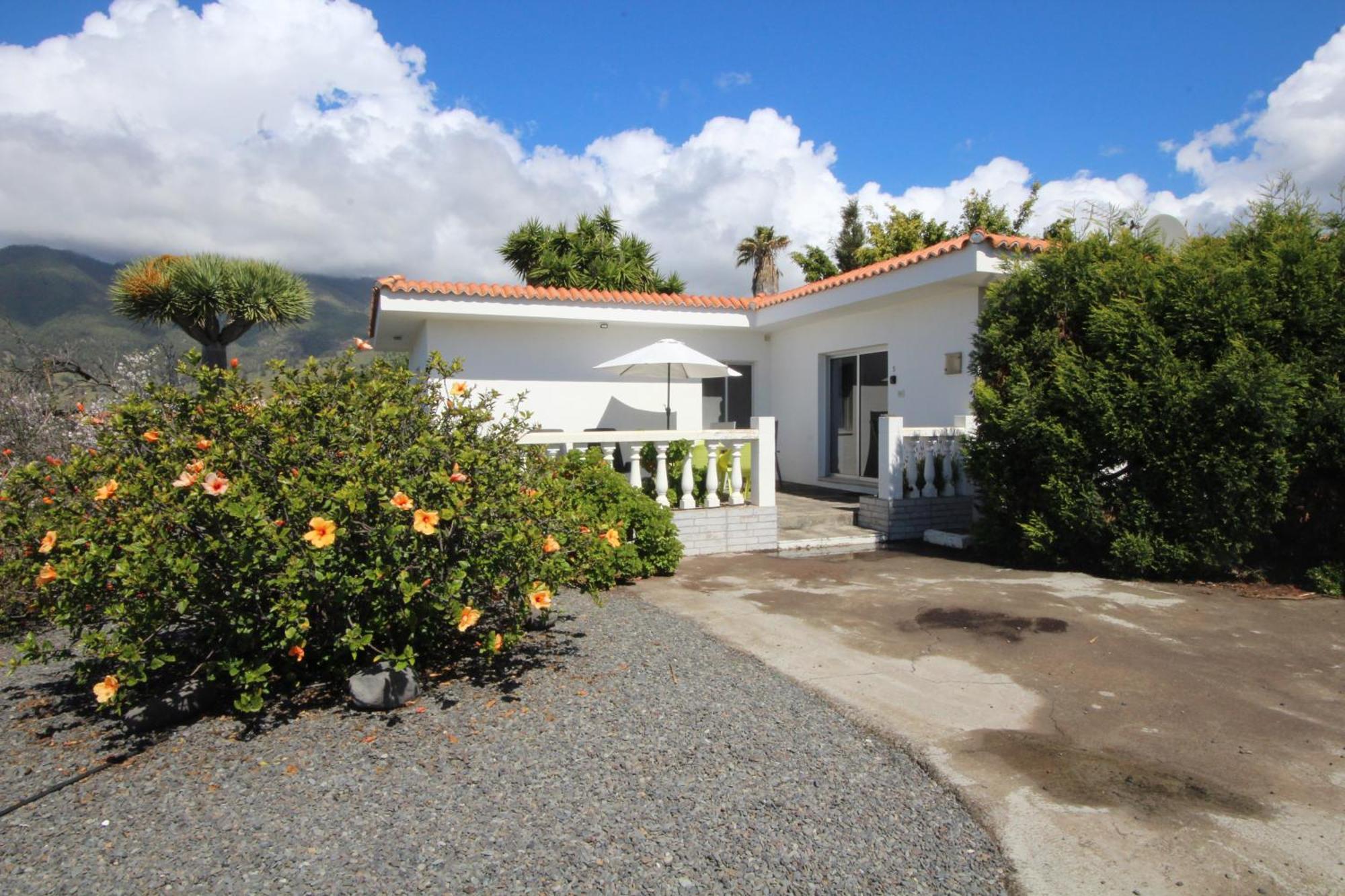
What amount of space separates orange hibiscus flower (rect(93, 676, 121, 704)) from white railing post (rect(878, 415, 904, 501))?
7739mm

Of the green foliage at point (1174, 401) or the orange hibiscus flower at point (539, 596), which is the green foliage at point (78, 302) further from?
the orange hibiscus flower at point (539, 596)

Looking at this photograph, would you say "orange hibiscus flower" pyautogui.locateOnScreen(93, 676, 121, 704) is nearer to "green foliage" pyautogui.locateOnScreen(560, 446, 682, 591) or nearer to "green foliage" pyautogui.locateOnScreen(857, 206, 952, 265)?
"green foliage" pyautogui.locateOnScreen(560, 446, 682, 591)

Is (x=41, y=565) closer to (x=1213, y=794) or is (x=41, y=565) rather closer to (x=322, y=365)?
(x=322, y=365)

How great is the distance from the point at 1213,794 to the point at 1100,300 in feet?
17.8

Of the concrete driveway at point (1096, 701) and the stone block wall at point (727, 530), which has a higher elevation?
the stone block wall at point (727, 530)

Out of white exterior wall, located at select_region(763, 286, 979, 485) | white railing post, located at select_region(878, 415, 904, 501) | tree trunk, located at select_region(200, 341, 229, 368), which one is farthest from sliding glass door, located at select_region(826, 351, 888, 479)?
tree trunk, located at select_region(200, 341, 229, 368)

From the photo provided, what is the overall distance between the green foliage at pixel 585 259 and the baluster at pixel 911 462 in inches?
496

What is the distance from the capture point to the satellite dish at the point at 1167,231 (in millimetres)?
8180

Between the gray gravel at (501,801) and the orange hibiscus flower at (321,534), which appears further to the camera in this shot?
the orange hibiscus flower at (321,534)

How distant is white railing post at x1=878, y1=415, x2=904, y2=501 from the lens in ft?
31.3

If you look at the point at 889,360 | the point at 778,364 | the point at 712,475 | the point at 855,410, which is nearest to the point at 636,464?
the point at 712,475

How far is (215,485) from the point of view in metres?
3.53

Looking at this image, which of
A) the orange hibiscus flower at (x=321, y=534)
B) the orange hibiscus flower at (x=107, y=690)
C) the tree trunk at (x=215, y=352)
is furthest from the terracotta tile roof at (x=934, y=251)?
the tree trunk at (x=215, y=352)

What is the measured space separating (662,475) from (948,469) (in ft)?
12.5
